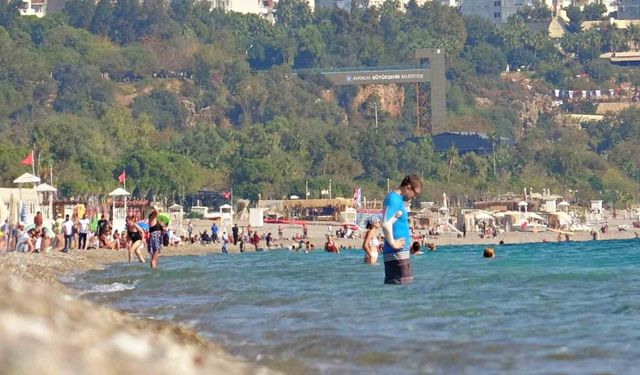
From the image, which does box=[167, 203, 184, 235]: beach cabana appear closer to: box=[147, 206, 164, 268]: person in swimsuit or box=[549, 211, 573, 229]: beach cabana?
box=[549, 211, 573, 229]: beach cabana

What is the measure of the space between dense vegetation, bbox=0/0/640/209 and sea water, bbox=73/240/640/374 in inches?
2352

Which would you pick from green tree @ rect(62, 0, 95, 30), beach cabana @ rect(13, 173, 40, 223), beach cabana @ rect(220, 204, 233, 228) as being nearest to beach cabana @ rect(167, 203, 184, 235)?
beach cabana @ rect(220, 204, 233, 228)

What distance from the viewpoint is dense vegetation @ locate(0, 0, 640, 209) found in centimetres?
10762

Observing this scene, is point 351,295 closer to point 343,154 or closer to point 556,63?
point 343,154

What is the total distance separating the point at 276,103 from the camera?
148500 mm

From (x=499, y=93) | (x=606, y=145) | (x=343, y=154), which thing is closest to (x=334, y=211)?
(x=343, y=154)

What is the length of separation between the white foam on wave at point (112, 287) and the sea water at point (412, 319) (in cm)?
2

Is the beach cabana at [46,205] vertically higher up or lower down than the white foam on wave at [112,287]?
higher up

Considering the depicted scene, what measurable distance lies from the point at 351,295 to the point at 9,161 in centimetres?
6460

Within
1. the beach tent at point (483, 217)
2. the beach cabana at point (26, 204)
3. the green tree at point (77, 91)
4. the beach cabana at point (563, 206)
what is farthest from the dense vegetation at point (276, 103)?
the beach cabana at point (26, 204)

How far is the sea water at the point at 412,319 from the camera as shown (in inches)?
429

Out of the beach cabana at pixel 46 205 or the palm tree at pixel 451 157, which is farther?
the palm tree at pixel 451 157

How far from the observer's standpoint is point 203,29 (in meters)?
172

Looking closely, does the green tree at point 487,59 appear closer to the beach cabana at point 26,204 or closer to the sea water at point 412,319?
the beach cabana at point 26,204
